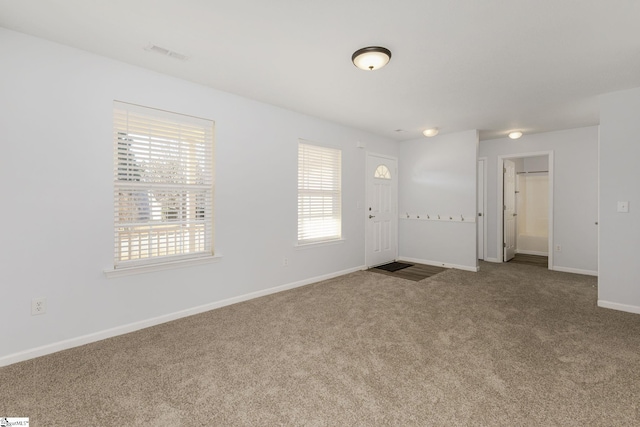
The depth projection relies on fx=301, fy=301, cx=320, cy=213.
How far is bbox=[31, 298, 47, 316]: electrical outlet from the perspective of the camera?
7.75ft

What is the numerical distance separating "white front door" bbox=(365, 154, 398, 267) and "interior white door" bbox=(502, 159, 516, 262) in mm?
2182

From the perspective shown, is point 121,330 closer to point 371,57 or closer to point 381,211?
point 371,57

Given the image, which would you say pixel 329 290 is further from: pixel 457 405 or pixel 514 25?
pixel 514 25

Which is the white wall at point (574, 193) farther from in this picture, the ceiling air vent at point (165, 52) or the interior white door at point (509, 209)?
the ceiling air vent at point (165, 52)

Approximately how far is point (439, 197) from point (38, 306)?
5.70 metres

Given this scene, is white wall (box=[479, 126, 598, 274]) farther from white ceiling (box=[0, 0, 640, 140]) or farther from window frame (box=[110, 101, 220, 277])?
window frame (box=[110, 101, 220, 277])

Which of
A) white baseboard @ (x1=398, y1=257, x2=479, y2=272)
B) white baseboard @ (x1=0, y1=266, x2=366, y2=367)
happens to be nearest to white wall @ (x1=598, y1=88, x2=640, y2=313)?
white baseboard @ (x1=398, y1=257, x2=479, y2=272)

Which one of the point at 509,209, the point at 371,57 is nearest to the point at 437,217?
the point at 509,209

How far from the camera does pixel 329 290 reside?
13.5ft

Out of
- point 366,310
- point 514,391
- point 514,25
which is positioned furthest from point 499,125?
point 514,391

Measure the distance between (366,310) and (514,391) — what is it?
162 centimetres

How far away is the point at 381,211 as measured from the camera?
18.9 ft

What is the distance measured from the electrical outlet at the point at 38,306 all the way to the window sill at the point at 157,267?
1.45 ft

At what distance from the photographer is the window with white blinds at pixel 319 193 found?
4.40 m
